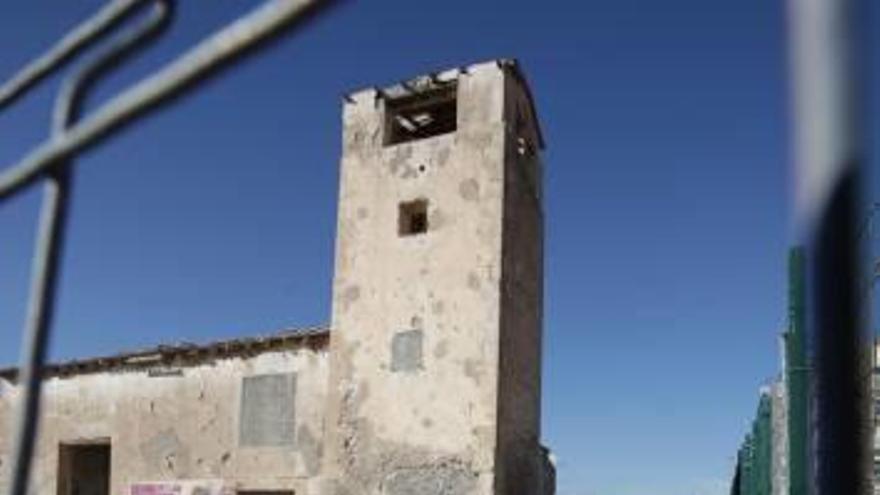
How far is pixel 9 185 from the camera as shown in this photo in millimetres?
2527

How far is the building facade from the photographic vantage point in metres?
18.7

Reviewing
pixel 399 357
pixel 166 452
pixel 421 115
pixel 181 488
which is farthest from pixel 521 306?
pixel 166 452

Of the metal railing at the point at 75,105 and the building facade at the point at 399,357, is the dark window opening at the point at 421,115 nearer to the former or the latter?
the building facade at the point at 399,357

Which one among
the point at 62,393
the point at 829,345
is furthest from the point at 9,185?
the point at 62,393

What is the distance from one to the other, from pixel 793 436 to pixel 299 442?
12.1 metres

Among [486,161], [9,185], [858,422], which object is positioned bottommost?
[858,422]

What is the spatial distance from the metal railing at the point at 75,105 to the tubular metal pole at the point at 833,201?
90 cm

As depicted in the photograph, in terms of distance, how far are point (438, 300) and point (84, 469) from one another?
8140 millimetres

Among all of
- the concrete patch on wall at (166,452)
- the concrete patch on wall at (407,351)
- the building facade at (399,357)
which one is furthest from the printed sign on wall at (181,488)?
the concrete patch on wall at (407,351)

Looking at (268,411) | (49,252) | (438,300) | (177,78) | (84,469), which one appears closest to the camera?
(177,78)

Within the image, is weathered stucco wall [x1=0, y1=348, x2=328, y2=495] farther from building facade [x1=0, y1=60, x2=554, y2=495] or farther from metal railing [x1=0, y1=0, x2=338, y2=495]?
metal railing [x1=0, y1=0, x2=338, y2=495]

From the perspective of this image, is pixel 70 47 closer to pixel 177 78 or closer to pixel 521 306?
pixel 177 78

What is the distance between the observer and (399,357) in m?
19.3

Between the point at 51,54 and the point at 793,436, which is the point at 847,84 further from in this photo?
the point at 793,436
